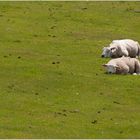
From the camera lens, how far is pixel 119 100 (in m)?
22.6

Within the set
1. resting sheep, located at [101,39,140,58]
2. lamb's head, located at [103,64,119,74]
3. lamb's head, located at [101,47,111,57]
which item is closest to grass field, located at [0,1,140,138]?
lamb's head, located at [103,64,119,74]

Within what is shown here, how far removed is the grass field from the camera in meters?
19.7

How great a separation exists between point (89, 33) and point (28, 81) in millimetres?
11506

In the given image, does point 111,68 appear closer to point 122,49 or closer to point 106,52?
point 106,52

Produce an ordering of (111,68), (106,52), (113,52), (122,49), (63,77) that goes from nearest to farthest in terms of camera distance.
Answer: (63,77) < (111,68) < (106,52) < (113,52) < (122,49)

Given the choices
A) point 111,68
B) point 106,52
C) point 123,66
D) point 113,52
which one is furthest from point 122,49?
point 111,68

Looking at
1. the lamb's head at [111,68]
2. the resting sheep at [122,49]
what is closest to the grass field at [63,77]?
the lamb's head at [111,68]

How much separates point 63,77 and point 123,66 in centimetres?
235

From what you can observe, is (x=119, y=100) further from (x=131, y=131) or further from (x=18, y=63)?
(x=18, y=63)

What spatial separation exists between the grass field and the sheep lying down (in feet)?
1.29

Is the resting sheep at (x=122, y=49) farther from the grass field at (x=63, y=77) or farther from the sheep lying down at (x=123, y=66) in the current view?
the sheep lying down at (x=123, y=66)

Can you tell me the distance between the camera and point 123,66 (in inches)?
1036

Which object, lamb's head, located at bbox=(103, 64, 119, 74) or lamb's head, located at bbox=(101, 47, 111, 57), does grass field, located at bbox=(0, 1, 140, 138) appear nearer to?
lamb's head, located at bbox=(103, 64, 119, 74)

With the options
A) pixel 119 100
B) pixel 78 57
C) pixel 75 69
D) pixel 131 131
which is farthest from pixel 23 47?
pixel 131 131
